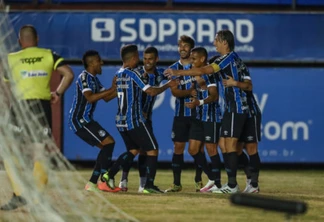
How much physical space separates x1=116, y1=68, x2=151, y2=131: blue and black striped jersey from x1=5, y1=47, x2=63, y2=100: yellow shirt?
187 cm

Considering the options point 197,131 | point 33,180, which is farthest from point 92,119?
point 33,180

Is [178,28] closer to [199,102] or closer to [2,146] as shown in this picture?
[199,102]

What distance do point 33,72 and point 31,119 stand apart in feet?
1.94

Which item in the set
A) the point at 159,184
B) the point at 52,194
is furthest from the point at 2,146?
the point at 159,184

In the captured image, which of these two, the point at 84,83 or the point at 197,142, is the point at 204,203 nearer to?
the point at 197,142

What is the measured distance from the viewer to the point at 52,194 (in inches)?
507

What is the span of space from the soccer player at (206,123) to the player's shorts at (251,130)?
0.50 metres

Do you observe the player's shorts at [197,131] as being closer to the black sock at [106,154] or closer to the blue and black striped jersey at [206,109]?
the blue and black striped jersey at [206,109]

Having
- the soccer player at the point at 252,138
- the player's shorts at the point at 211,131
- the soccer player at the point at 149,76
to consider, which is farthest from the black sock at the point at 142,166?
the soccer player at the point at 252,138

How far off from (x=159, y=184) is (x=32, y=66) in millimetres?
4771

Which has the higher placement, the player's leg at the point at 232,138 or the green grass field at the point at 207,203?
the player's leg at the point at 232,138

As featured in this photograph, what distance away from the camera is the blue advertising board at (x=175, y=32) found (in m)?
21.0

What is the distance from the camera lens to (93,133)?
14805mm

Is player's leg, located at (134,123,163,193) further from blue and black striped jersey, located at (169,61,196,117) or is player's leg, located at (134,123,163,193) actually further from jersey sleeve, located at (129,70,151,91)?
blue and black striped jersey, located at (169,61,196,117)
